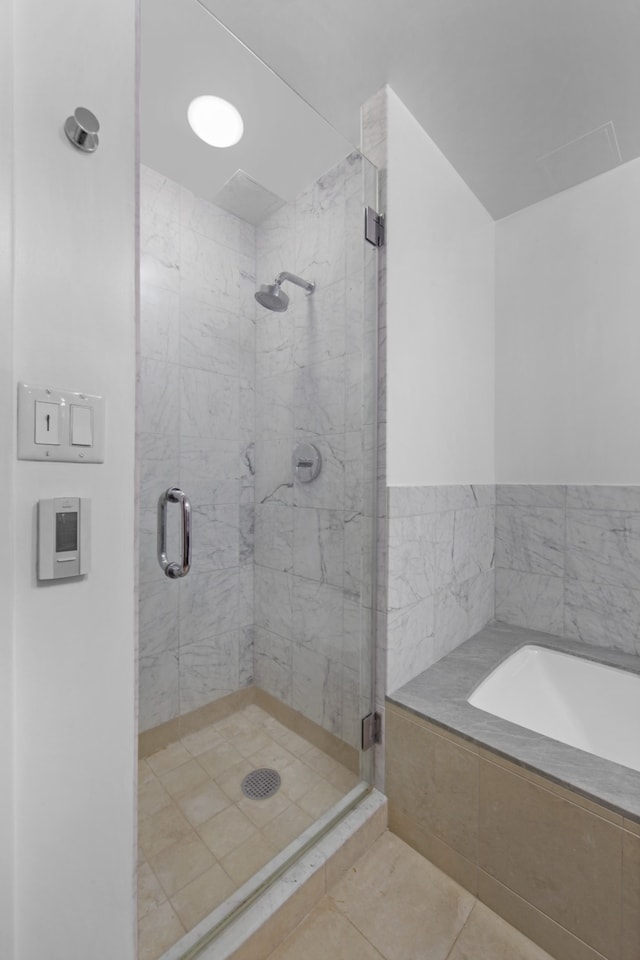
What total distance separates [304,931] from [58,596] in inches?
44.0

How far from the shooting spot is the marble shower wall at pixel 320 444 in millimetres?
1398

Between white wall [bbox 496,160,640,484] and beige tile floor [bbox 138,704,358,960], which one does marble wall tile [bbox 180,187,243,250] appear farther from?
beige tile floor [bbox 138,704,358,960]

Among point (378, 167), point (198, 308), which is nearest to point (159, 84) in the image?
point (198, 308)

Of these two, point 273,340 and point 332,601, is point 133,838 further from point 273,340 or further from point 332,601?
point 273,340

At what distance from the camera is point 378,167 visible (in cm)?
138

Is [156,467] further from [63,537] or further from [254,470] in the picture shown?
[63,537]

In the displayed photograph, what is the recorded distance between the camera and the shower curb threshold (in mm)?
907

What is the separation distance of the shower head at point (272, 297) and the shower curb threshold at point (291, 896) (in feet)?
5.76

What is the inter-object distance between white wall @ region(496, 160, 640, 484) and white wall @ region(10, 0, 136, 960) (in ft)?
6.00

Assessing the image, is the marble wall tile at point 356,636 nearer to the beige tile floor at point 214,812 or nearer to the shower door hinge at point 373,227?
the beige tile floor at point 214,812

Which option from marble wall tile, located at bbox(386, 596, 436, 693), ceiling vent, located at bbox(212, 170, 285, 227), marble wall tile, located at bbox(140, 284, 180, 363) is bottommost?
marble wall tile, located at bbox(386, 596, 436, 693)

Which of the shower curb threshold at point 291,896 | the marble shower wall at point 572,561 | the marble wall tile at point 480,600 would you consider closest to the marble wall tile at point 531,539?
the marble shower wall at point 572,561

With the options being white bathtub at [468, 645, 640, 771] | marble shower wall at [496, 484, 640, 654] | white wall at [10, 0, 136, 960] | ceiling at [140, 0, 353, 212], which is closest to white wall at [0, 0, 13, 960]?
white wall at [10, 0, 136, 960]

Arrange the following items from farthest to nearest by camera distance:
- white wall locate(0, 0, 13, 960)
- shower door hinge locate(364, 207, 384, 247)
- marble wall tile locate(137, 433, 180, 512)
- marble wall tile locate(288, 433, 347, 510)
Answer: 1. marble wall tile locate(288, 433, 347, 510)
2. shower door hinge locate(364, 207, 384, 247)
3. marble wall tile locate(137, 433, 180, 512)
4. white wall locate(0, 0, 13, 960)
